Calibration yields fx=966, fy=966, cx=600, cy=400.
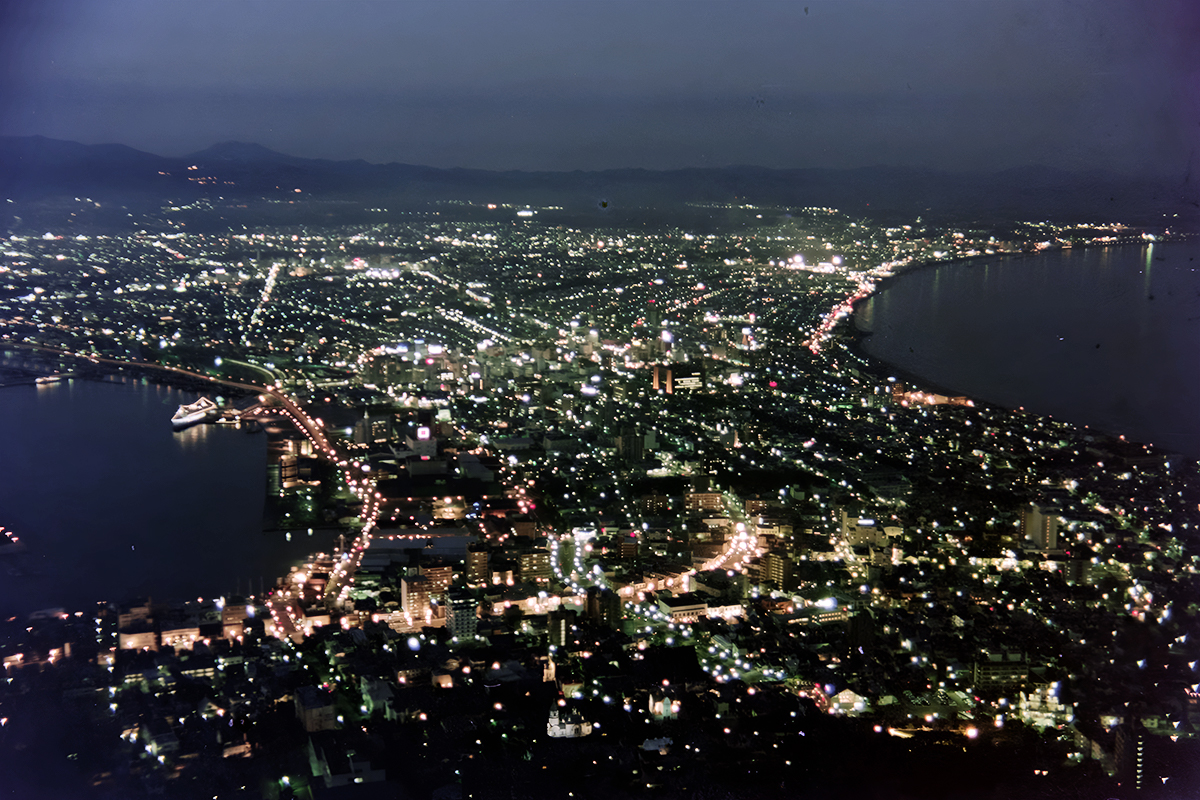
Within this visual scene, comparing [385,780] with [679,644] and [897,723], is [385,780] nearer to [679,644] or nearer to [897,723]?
[679,644]

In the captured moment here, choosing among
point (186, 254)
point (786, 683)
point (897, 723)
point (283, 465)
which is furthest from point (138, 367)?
point (897, 723)

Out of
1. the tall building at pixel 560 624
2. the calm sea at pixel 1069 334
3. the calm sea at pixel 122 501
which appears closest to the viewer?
the tall building at pixel 560 624

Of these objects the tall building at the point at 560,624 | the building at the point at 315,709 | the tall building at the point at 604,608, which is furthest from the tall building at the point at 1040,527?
the building at the point at 315,709

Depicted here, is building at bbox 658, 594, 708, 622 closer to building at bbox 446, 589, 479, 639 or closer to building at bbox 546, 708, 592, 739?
building at bbox 446, 589, 479, 639

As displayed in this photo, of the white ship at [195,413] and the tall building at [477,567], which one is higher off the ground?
the white ship at [195,413]

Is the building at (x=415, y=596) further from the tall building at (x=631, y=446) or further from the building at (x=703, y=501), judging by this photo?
the tall building at (x=631, y=446)

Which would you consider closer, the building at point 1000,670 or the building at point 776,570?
the building at point 1000,670

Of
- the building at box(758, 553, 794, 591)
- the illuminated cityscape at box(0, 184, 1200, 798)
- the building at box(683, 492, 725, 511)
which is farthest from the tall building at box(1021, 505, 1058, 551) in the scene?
the building at box(683, 492, 725, 511)
